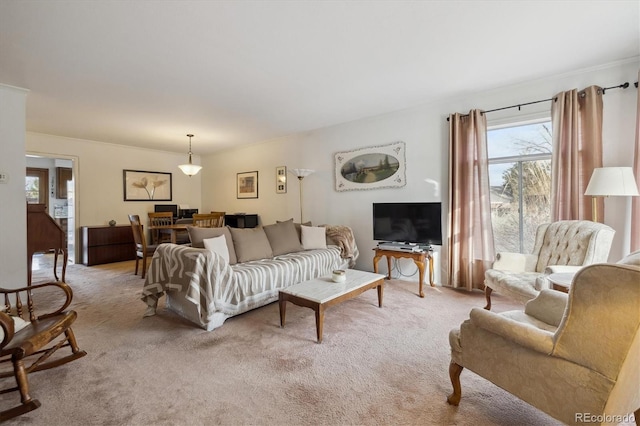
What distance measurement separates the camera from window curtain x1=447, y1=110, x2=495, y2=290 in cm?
357

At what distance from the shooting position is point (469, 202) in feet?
11.9

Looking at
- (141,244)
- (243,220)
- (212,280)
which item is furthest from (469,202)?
(141,244)

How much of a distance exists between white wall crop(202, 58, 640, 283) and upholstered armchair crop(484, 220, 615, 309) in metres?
0.60

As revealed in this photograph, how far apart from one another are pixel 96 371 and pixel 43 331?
0.47 meters

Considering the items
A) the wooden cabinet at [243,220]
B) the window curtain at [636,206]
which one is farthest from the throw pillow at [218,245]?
the window curtain at [636,206]

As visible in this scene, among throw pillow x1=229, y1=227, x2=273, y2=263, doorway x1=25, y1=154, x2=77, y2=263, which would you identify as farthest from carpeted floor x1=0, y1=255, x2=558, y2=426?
doorway x1=25, y1=154, x2=77, y2=263

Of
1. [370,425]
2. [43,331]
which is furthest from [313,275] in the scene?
[43,331]

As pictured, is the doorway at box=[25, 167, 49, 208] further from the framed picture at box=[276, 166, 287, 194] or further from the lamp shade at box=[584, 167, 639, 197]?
the lamp shade at box=[584, 167, 639, 197]

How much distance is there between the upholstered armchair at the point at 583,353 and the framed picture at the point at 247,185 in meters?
5.56

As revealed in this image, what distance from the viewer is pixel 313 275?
375 cm

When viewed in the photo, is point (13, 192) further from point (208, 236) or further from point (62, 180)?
point (62, 180)

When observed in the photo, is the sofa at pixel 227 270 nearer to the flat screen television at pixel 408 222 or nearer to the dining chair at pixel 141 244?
the flat screen television at pixel 408 222

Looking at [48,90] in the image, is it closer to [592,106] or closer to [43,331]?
[43,331]

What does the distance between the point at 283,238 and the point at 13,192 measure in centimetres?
316
